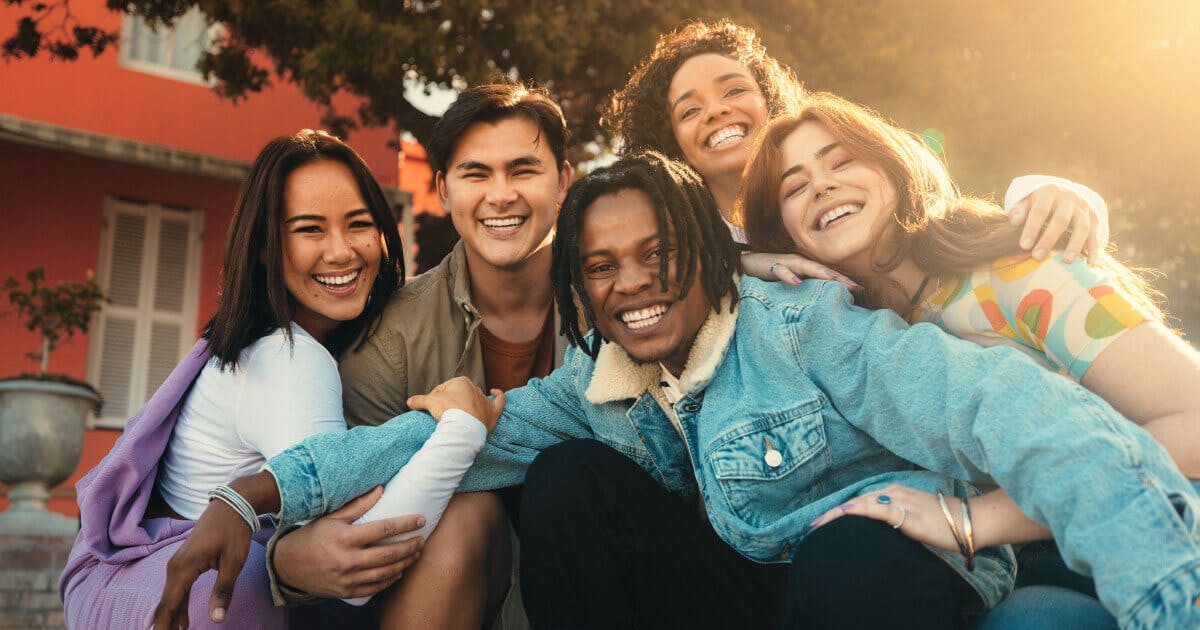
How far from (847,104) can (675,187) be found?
522mm

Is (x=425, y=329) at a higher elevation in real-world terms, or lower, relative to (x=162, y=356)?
higher

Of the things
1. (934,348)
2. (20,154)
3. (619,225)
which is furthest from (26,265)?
(934,348)

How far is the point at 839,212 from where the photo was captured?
7.89ft

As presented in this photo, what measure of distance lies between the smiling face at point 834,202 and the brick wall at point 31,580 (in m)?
5.08

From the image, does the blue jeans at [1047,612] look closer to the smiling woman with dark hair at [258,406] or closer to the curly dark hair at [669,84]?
the smiling woman with dark hair at [258,406]

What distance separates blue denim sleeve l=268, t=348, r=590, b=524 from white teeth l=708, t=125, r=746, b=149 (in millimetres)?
1219

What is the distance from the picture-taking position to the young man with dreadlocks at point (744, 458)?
1648mm

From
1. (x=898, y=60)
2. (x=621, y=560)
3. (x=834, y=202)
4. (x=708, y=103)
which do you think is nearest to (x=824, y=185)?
(x=834, y=202)

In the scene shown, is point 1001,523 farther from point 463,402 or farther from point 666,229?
point 463,402

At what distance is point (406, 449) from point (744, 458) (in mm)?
778

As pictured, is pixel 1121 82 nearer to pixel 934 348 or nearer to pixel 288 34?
pixel 288 34

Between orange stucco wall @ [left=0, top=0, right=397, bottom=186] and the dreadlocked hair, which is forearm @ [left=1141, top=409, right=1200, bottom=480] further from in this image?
orange stucco wall @ [left=0, top=0, right=397, bottom=186]

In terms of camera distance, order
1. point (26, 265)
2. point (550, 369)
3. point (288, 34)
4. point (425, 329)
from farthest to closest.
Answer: point (26, 265) → point (288, 34) → point (550, 369) → point (425, 329)

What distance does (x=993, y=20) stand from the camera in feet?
27.6
